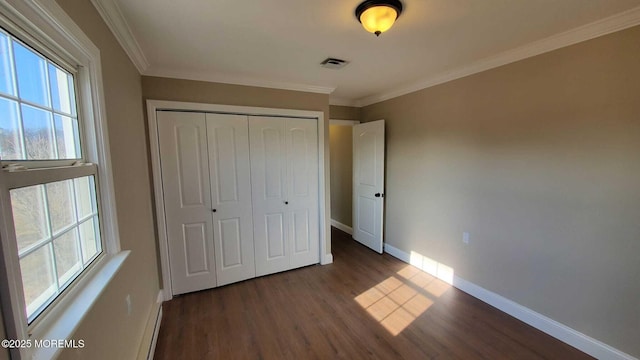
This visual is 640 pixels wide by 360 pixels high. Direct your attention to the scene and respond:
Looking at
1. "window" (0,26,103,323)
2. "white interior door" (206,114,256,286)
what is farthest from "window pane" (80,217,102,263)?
"white interior door" (206,114,256,286)

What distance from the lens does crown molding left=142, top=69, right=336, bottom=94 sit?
2.48 meters

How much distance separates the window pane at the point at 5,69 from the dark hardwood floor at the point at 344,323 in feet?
6.45

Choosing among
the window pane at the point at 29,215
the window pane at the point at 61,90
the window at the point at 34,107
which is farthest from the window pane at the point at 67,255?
the window pane at the point at 61,90

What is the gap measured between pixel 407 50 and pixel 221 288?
3.09 meters

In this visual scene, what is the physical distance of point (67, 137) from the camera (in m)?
1.15

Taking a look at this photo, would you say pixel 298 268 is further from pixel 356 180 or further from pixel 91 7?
pixel 91 7

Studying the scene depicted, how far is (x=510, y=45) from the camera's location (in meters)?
2.07

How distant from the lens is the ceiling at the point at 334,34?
1.52m

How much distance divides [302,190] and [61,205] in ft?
7.72

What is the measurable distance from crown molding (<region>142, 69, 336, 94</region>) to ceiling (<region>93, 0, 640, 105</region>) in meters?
0.01

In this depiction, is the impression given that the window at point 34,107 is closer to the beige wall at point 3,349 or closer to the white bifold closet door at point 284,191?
the beige wall at point 3,349

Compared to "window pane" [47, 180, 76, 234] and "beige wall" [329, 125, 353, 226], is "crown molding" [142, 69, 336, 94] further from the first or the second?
"window pane" [47, 180, 76, 234]

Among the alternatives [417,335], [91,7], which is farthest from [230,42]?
[417,335]

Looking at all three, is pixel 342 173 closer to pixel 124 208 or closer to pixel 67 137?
pixel 124 208
